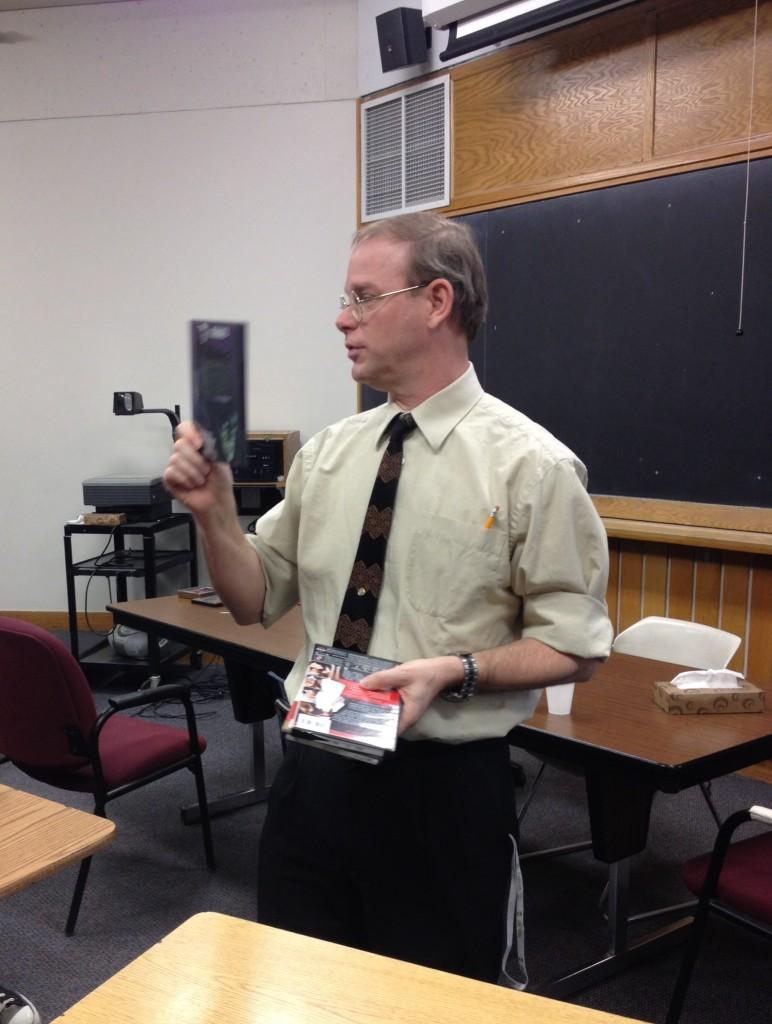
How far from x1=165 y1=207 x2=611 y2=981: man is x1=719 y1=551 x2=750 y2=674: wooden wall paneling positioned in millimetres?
2530

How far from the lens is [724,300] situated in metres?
3.47

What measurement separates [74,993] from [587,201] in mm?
3493

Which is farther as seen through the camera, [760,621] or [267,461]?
[267,461]

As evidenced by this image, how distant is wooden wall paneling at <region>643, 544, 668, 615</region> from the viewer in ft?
12.3

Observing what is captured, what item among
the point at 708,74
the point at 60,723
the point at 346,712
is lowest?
the point at 60,723

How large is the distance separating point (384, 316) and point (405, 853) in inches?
29.1

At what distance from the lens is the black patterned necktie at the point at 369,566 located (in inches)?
48.3

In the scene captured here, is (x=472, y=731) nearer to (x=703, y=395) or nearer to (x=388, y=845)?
(x=388, y=845)

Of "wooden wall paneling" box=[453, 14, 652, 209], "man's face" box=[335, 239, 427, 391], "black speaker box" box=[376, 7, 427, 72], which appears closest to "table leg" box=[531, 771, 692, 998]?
"man's face" box=[335, 239, 427, 391]

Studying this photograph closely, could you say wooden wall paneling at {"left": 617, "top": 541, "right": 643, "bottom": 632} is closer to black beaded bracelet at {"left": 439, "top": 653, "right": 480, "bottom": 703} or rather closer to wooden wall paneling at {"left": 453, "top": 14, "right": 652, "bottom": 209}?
wooden wall paneling at {"left": 453, "top": 14, "right": 652, "bottom": 209}

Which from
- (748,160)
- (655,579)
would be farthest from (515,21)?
(655,579)

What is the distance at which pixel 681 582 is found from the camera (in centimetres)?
371

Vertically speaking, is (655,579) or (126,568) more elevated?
(655,579)

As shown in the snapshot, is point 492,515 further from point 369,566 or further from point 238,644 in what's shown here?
point 238,644
